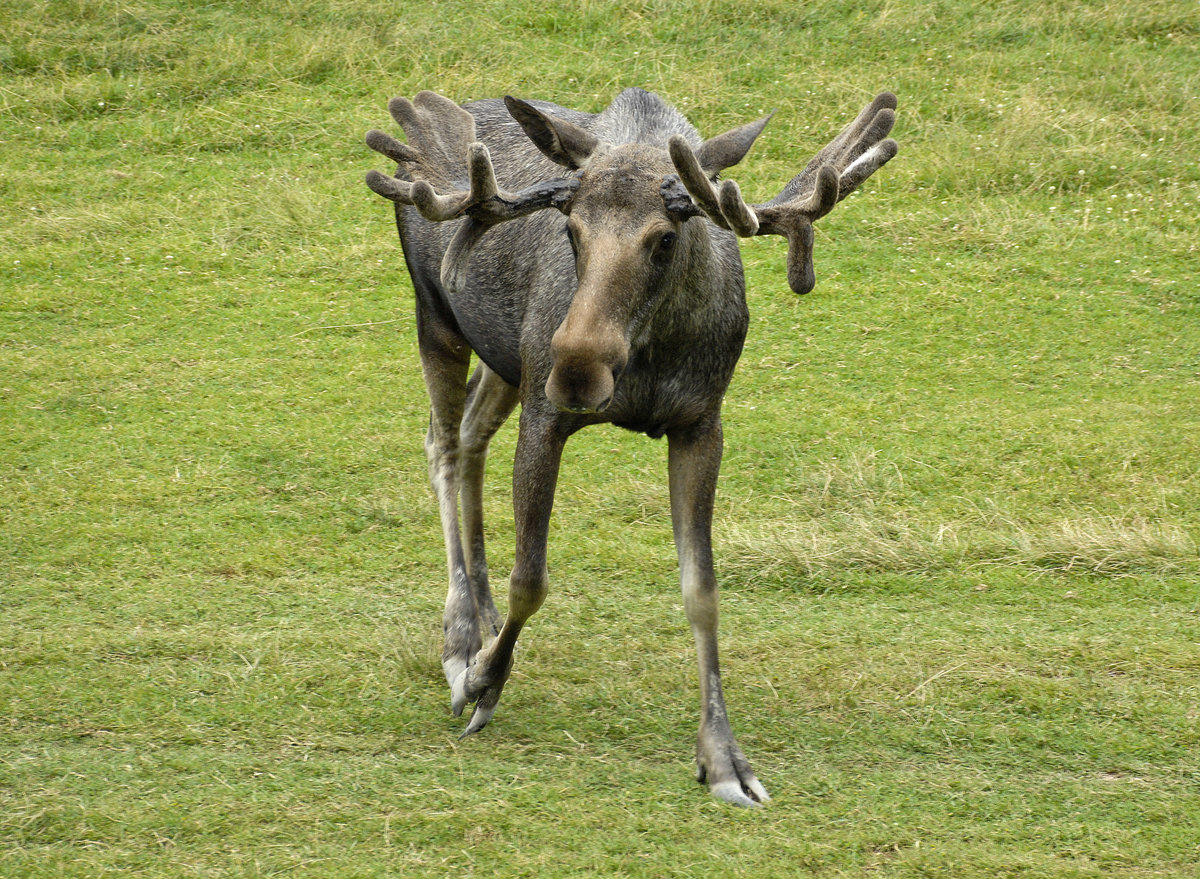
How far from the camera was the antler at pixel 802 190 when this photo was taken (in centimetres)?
453

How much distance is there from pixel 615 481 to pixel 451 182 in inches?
121

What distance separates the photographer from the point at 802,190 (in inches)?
213

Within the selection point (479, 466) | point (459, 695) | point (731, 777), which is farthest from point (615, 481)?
point (731, 777)

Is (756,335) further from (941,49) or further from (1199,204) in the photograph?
(941,49)

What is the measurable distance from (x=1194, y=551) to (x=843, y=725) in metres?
2.63

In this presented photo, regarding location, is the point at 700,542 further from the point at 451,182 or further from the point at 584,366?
the point at 451,182

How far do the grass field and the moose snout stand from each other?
1.50m

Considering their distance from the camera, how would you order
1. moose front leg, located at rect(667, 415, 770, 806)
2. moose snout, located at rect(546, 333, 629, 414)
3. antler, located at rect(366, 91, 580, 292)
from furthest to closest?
1. moose front leg, located at rect(667, 415, 770, 806)
2. antler, located at rect(366, 91, 580, 292)
3. moose snout, located at rect(546, 333, 629, 414)

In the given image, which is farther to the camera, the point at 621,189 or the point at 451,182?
the point at 451,182

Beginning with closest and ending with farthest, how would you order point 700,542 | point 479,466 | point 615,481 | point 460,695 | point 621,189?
point 621,189, point 700,542, point 460,695, point 479,466, point 615,481

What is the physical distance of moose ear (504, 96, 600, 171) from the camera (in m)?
5.04

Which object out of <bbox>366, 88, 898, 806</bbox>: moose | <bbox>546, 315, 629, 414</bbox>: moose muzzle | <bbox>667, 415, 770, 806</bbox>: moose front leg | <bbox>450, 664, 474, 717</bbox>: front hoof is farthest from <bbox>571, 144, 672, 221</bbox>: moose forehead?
<bbox>450, 664, 474, 717</bbox>: front hoof

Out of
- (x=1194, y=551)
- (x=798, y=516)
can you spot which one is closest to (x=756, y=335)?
(x=798, y=516)

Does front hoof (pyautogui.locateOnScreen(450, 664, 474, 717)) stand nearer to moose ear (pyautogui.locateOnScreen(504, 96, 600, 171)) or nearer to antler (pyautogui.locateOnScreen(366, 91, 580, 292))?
antler (pyautogui.locateOnScreen(366, 91, 580, 292))
